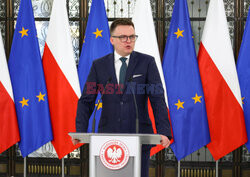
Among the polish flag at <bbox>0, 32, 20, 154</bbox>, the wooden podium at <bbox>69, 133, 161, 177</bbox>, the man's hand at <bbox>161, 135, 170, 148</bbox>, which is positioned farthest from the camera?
the polish flag at <bbox>0, 32, 20, 154</bbox>

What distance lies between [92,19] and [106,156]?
3.11 meters

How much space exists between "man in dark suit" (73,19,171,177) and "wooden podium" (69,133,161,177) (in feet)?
1.69

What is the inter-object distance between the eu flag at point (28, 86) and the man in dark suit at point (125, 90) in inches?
83.1

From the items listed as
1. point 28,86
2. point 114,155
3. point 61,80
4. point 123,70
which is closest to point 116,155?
point 114,155

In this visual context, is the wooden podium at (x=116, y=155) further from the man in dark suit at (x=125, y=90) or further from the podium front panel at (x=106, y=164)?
the man in dark suit at (x=125, y=90)

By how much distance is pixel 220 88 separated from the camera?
429 cm

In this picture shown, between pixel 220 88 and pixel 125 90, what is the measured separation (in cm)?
227

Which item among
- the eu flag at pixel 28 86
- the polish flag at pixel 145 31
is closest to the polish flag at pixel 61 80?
the eu flag at pixel 28 86

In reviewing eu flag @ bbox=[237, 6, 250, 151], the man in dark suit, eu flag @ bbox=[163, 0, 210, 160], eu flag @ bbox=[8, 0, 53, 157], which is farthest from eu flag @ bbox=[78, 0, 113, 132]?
the man in dark suit

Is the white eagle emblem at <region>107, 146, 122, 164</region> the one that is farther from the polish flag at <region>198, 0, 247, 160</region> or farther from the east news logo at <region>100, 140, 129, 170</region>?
the polish flag at <region>198, 0, 247, 160</region>

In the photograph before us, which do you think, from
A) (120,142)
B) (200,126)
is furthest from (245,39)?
(120,142)

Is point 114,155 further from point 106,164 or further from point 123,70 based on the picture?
point 123,70

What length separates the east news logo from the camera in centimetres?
177

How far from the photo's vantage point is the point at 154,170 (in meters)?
5.04
